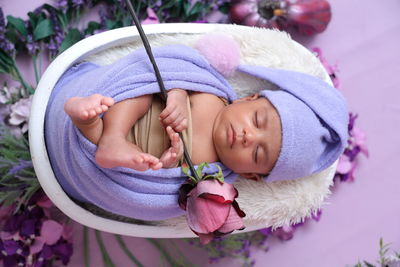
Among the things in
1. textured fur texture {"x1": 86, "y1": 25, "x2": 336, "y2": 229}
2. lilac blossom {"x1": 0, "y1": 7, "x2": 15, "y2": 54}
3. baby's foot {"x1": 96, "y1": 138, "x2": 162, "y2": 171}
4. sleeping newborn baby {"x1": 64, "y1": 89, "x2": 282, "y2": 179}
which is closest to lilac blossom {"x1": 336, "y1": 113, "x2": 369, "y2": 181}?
textured fur texture {"x1": 86, "y1": 25, "x2": 336, "y2": 229}

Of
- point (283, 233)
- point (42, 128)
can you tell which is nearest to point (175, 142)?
point (42, 128)

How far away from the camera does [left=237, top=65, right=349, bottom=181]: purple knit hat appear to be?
1.05 metres

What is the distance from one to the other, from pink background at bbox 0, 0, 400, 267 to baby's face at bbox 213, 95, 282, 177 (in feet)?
1.99

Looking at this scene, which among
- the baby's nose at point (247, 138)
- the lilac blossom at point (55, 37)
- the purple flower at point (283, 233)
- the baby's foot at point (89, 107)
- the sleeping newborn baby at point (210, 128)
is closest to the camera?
the baby's foot at point (89, 107)

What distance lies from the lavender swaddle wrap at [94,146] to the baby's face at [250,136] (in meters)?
0.06

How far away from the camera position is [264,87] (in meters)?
1.19

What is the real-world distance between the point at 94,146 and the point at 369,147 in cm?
114

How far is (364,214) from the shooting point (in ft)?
5.43

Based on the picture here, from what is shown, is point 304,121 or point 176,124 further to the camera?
point 304,121

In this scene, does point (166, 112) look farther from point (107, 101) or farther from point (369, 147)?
point (369, 147)

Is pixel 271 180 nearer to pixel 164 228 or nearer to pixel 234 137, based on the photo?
pixel 234 137

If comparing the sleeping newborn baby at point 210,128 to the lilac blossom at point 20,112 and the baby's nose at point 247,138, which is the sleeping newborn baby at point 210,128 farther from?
the lilac blossom at point 20,112

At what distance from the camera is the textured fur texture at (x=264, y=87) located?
3.72ft

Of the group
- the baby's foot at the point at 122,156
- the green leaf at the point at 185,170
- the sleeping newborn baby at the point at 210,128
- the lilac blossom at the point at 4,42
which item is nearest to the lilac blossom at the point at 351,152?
the sleeping newborn baby at the point at 210,128
